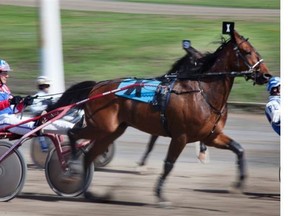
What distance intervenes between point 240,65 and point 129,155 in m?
3.85

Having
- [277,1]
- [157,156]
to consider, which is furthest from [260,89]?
[277,1]

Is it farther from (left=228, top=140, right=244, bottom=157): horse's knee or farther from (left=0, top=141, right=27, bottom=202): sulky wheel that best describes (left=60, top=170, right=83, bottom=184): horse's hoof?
(left=228, top=140, right=244, bottom=157): horse's knee

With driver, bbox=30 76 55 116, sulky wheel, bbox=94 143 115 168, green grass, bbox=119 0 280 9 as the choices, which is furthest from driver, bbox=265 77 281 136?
green grass, bbox=119 0 280 9

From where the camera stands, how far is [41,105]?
11539 millimetres

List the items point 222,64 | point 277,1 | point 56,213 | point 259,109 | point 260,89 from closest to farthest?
1. point 56,213
2. point 222,64
3. point 259,109
4. point 260,89
5. point 277,1

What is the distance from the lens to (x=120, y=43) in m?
24.4

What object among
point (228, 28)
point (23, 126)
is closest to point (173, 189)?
point (23, 126)

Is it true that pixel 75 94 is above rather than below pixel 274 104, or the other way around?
above

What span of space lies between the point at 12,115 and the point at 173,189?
7.41 ft

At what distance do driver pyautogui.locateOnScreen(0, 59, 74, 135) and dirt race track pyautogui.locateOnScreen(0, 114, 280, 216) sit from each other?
2.78 ft

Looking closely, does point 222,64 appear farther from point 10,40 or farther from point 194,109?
point 10,40

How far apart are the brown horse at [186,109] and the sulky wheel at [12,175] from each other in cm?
63

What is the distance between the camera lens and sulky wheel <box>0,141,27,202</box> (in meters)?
10.2

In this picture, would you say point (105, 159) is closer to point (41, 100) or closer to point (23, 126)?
point (41, 100)
